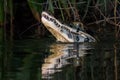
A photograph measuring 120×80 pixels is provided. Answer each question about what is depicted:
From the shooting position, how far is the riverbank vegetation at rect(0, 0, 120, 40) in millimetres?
9281

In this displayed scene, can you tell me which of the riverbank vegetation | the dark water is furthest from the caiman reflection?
the riverbank vegetation

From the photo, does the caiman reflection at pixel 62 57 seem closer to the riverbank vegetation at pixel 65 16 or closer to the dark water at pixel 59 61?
the dark water at pixel 59 61

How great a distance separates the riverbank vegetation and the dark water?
2.78ft

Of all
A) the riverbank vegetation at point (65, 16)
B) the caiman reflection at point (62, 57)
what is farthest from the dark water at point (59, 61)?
the riverbank vegetation at point (65, 16)

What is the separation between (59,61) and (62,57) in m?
0.29

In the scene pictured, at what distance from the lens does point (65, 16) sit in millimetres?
9742

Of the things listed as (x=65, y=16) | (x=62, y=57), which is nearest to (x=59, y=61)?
(x=62, y=57)

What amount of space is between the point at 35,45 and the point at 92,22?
2.23 meters

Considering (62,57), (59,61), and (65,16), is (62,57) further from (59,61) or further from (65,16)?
(65,16)

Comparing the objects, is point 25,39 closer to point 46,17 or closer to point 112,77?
point 46,17

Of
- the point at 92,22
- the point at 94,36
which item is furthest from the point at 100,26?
the point at 94,36

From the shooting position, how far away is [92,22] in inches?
402

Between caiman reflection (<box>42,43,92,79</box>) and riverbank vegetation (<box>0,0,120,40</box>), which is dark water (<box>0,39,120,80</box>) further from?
riverbank vegetation (<box>0,0,120,40</box>)

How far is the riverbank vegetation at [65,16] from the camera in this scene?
9.28 m
